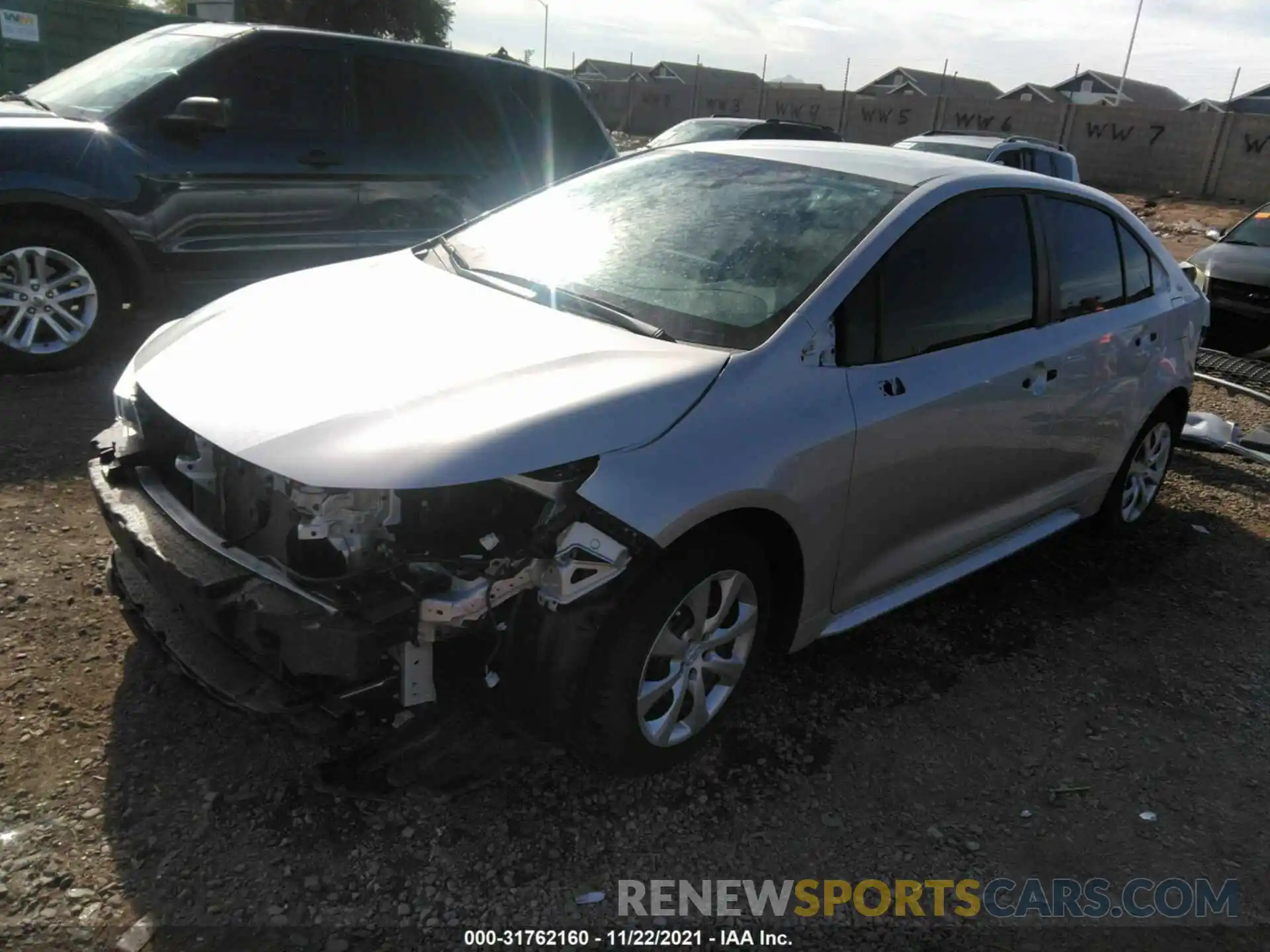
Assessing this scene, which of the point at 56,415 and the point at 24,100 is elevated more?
the point at 24,100

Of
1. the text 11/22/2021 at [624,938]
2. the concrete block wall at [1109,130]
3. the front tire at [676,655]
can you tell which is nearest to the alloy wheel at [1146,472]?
the front tire at [676,655]

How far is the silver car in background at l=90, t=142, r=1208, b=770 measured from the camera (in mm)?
2365

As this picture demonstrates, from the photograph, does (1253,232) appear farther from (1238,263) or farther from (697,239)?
(697,239)

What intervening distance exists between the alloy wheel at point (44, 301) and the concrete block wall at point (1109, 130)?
19.6 m

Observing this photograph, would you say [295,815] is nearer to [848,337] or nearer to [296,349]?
[296,349]

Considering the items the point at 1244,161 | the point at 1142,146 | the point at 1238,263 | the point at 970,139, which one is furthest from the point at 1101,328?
the point at 1142,146

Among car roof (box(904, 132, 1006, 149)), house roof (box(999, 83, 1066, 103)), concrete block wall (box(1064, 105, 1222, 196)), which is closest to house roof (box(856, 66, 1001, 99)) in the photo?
house roof (box(999, 83, 1066, 103))

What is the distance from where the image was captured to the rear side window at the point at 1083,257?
389cm

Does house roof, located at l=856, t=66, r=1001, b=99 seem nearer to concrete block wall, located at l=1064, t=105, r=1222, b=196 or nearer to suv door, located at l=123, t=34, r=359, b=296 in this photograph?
concrete block wall, located at l=1064, t=105, r=1222, b=196

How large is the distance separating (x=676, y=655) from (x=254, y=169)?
458 cm

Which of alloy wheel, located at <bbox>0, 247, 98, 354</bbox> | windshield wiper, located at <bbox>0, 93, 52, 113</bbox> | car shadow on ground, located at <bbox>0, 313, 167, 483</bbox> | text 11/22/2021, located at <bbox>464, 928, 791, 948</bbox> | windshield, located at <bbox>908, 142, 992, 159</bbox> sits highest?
windshield, located at <bbox>908, 142, 992, 159</bbox>

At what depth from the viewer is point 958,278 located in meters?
3.39

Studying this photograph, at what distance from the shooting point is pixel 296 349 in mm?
2799

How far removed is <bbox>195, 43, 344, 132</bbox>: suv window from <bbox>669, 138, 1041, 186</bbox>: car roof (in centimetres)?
313
